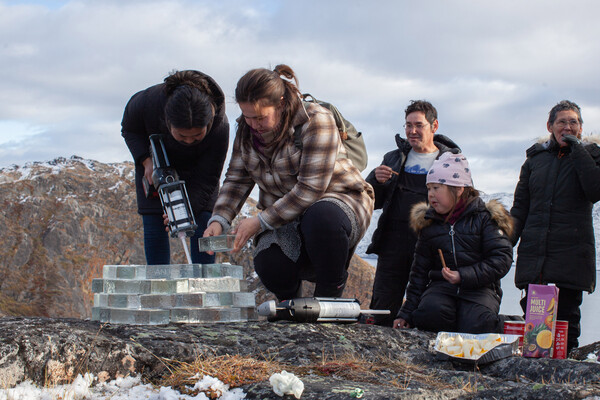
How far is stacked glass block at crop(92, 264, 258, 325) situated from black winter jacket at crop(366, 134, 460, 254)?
180cm

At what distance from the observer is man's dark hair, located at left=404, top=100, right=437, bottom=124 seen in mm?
5492

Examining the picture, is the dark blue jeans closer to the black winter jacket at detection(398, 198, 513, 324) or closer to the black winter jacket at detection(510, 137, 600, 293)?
the black winter jacket at detection(398, 198, 513, 324)

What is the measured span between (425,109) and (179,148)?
223cm

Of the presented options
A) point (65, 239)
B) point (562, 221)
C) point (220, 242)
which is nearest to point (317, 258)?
point (220, 242)

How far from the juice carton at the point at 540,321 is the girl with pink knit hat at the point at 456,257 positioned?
0.26 m

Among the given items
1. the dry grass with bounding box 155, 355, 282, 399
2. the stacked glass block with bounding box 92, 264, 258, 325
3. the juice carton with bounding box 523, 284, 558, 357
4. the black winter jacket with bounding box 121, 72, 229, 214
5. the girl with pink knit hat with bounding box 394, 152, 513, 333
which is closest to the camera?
the dry grass with bounding box 155, 355, 282, 399

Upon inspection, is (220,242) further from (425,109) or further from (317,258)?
(425,109)

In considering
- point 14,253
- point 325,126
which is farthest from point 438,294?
point 14,253

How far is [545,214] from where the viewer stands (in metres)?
5.33

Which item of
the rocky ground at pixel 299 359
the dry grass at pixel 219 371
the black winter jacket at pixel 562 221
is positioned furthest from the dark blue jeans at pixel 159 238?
the black winter jacket at pixel 562 221

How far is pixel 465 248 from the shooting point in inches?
173

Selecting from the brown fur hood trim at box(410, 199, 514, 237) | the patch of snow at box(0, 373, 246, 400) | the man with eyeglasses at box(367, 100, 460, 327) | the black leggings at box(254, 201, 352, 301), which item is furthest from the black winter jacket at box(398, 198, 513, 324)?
the patch of snow at box(0, 373, 246, 400)

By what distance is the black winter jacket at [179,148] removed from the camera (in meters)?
4.64

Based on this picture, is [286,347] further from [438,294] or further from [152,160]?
[152,160]
